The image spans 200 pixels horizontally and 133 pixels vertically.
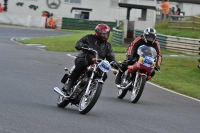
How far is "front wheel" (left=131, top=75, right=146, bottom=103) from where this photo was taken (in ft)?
45.4

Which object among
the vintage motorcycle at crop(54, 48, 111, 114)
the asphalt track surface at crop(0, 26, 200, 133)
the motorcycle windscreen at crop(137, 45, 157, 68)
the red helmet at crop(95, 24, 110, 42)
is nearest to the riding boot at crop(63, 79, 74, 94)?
the vintage motorcycle at crop(54, 48, 111, 114)

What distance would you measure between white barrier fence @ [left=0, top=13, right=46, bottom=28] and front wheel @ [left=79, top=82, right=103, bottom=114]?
164 ft

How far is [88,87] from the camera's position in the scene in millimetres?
10836

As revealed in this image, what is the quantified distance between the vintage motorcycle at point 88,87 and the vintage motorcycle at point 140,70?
2763mm

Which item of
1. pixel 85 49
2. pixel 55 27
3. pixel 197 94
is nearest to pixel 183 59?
pixel 197 94

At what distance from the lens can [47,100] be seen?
12.7m

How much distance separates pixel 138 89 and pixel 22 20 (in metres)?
47.6

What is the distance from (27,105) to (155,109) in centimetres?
301

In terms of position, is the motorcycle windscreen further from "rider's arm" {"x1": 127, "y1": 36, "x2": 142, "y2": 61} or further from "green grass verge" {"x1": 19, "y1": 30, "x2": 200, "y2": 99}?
"green grass verge" {"x1": 19, "y1": 30, "x2": 200, "y2": 99}

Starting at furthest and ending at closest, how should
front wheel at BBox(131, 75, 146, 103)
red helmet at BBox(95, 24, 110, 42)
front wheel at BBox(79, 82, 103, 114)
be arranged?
front wheel at BBox(131, 75, 146, 103)
red helmet at BBox(95, 24, 110, 42)
front wheel at BBox(79, 82, 103, 114)

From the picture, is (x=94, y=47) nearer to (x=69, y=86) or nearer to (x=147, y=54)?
(x=69, y=86)

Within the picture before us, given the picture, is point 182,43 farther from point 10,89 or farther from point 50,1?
point 50,1

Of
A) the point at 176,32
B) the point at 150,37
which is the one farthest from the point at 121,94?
the point at 176,32

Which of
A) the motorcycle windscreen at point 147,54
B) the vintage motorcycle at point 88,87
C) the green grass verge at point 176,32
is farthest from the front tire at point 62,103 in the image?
the green grass verge at point 176,32
